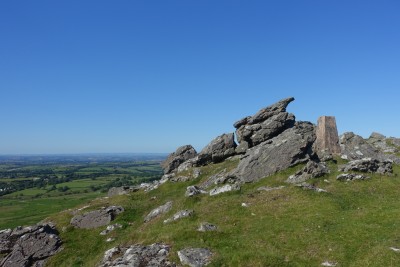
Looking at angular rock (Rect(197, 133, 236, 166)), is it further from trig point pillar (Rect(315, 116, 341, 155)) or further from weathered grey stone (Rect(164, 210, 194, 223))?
weathered grey stone (Rect(164, 210, 194, 223))

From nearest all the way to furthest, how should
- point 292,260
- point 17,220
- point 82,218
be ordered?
point 292,260
point 82,218
point 17,220

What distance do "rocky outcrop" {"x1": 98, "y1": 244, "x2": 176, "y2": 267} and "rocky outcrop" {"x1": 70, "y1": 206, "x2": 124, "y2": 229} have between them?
533 inches

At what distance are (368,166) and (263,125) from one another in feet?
66.5

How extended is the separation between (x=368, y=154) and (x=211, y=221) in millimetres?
37228

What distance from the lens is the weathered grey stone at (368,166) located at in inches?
1690

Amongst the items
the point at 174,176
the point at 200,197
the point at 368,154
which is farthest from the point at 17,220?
the point at 368,154

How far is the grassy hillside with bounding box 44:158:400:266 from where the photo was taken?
2395cm

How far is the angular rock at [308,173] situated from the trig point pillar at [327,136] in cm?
1377

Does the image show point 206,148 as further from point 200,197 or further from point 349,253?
point 349,253

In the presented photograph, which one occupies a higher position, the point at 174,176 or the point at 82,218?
the point at 174,176

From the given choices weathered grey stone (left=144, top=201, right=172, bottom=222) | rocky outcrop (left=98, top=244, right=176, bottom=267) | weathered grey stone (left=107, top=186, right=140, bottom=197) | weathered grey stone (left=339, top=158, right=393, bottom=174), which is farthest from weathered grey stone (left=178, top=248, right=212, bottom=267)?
weathered grey stone (left=107, top=186, right=140, bottom=197)

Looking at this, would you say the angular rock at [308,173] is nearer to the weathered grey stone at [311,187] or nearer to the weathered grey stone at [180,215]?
the weathered grey stone at [311,187]

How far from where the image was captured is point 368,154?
55.8m

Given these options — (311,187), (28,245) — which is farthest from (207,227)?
(28,245)
